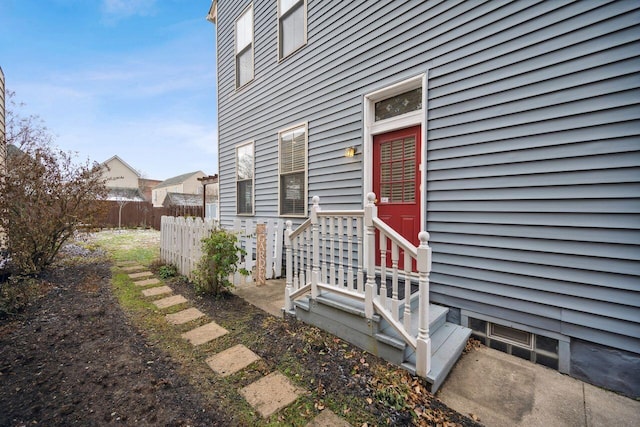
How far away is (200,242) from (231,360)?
232 centimetres

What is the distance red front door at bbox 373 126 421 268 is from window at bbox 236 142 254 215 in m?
3.39

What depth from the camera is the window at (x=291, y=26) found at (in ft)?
15.1

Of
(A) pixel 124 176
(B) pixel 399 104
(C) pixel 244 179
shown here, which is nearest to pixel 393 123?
(B) pixel 399 104

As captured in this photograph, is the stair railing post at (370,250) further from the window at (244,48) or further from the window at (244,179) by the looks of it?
the window at (244,48)

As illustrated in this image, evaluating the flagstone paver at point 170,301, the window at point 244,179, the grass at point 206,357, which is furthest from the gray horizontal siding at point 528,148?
the window at point 244,179

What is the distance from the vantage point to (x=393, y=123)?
336 centimetres

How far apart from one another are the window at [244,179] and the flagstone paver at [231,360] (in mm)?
3941

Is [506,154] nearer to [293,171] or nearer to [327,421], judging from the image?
[327,421]

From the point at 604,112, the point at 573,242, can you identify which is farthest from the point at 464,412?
the point at 604,112

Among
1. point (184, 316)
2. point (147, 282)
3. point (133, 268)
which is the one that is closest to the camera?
→ point (184, 316)

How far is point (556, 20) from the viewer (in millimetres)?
2168

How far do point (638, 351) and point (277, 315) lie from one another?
3.08 metres

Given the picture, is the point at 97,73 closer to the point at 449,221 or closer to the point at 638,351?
the point at 449,221

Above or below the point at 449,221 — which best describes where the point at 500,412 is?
below
